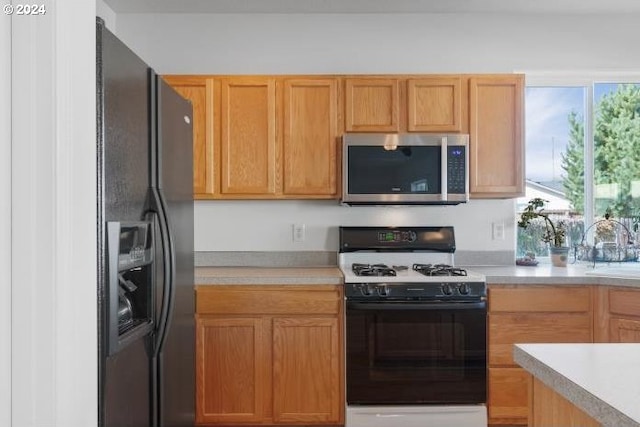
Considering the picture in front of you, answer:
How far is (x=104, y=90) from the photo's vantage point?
44.4 inches

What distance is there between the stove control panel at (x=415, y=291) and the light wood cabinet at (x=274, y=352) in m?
0.13

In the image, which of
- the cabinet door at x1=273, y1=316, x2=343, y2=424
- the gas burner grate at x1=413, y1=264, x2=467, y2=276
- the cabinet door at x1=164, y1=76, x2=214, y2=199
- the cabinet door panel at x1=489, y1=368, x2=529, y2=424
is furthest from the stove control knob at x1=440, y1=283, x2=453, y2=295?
the cabinet door at x1=164, y1=76, x2=214, y2=199

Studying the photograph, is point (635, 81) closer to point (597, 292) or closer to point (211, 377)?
point (597, 292)

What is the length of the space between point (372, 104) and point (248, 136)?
2.60 feet

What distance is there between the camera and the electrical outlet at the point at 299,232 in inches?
125

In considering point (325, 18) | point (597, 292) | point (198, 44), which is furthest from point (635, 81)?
point (198, 44)

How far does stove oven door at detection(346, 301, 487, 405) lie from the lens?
8.21ft

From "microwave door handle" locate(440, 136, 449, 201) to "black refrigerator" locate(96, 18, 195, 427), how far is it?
157cm

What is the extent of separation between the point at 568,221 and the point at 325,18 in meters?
2.21
